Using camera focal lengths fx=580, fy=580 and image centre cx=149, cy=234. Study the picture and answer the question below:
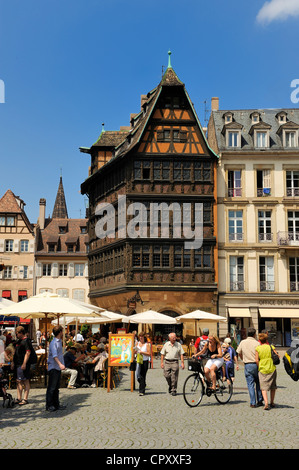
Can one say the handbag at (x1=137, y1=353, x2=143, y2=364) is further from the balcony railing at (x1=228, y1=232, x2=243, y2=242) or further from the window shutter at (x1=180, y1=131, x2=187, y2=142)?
the window shutter at (x1=180, y1=131, x2=187, y2=142)

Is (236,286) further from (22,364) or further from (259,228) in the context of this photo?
(22,364)

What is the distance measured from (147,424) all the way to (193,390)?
2450mm

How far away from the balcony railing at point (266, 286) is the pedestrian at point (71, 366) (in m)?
22.1

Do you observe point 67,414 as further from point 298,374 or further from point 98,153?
point 98,153

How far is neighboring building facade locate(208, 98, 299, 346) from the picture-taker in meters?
36.1

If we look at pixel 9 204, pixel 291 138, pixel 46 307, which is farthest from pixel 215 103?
pixel 46 307

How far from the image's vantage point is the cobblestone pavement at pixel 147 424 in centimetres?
812

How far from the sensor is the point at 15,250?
181 feet

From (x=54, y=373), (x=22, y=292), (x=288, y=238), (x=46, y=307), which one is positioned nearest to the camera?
(x=54, y=373)

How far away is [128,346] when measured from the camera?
1538 centimetres

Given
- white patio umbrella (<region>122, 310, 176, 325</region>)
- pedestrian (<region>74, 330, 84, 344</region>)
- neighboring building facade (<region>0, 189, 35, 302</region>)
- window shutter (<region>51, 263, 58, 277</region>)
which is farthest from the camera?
window shutter (<region>51, 263, 58, 277</region>)

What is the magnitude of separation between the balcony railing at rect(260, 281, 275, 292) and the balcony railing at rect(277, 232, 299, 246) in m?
2.57

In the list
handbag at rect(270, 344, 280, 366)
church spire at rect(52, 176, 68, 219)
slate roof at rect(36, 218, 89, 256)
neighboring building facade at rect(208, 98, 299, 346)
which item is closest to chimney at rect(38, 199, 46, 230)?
slate roof at rect(36, 218, 89, 256)
